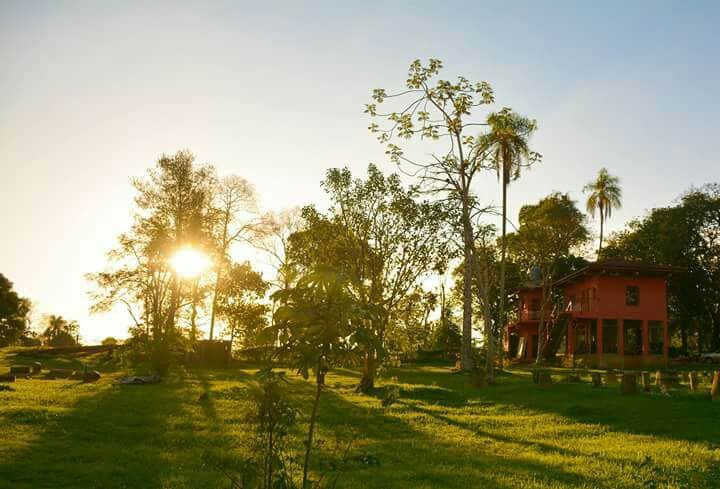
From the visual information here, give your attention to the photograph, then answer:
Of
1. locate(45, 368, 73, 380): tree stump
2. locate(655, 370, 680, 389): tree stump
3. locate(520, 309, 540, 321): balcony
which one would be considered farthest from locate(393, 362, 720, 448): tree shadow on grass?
locate(520, 309, 540, 321): balcony

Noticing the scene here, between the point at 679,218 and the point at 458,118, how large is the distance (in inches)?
1603

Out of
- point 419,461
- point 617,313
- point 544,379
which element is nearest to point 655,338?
point 617,313

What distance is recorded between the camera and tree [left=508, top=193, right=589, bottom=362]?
5395 centimetres

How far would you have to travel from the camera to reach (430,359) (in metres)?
62.9

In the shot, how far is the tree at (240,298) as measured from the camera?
42791 millimetres

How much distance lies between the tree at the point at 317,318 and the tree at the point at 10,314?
2569 inches

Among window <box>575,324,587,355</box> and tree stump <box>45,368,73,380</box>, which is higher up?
window <box>575,324,587,355</box>

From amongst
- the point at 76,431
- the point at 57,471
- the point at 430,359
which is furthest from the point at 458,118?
the point at 430,359

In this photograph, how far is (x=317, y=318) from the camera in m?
6.35

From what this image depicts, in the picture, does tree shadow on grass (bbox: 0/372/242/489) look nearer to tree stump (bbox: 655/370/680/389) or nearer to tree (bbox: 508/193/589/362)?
tree stump (bbox: 655/370/680/389)

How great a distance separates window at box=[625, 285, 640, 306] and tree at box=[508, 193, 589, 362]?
5905 millimetres

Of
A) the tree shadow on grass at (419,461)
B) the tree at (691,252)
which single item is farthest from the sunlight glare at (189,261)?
the tree at (691,252)

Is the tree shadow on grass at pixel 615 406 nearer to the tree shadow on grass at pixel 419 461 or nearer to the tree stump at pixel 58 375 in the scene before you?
the tree shadow on grass at pixel 419 461

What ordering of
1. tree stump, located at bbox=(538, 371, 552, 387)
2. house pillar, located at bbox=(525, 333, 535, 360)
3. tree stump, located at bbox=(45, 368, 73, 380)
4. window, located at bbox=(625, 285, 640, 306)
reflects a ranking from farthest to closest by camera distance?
house pillar, located at bbox=(525, 333, 535, 360) < window, located at bbox=(625, 285, 640, 306) < tree stump, located at bbox=(45, 368, 73, 380) < tree stump, located at bbox=(538, 371, 552, 387)
